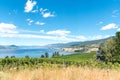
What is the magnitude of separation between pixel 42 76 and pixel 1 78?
1.07 metres

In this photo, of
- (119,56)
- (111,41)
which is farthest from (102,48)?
(119,56)

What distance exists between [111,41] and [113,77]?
1513 inches

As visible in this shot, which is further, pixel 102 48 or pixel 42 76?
pixel 102 48

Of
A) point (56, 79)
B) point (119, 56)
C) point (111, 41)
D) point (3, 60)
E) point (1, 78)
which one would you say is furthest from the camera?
point (111, 41)

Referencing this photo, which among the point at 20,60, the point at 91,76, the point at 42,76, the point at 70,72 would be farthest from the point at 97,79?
the point at 20,60

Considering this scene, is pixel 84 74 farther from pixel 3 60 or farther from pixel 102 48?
pixel 102 48

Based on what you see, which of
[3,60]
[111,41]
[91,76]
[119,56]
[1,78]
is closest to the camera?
[1,78]

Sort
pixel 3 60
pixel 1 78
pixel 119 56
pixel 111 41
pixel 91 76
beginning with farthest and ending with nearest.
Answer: pixel 111 41, pixel 119 56, pixel 3 60, pixel 91 76, pixel 1 78

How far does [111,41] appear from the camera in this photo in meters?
44.7

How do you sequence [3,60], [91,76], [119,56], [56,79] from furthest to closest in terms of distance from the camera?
1. [119,56]
2. [3,60]
3. [91,76]
4. [56,79]

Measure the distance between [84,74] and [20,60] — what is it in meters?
18.7

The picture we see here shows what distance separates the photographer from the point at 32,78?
636cm

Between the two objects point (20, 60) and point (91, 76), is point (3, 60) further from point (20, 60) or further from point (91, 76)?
point (91, 76)

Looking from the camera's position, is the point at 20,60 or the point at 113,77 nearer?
the point at 113,77
